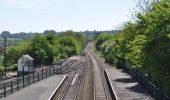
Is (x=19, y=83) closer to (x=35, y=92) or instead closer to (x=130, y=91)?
(x=35, y=92)

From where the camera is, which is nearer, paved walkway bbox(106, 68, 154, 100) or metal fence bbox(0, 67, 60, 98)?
paved walkway bbox(106, 68, 154, 100)

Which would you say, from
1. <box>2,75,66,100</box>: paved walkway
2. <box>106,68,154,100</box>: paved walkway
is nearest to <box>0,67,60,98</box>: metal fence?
<box>2,75,66,100</box>: paved walkway

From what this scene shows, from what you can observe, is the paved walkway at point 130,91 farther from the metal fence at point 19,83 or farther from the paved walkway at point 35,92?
the metal fence at point 19,83

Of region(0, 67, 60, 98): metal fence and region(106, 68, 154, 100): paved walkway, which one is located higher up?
region(0, 67, 60, 98): metal fence

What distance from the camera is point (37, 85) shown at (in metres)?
45.2

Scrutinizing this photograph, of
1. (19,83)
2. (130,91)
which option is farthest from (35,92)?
(130,91)

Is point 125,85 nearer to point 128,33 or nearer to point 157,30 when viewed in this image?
point 128,33

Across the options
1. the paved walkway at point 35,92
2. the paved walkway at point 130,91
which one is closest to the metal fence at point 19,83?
the paved walkway at point 35,92

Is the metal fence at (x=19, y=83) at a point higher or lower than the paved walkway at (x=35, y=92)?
higher

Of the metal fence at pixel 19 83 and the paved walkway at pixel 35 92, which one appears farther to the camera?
the metal fence at pixel 19 83

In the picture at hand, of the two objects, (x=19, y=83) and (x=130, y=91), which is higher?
(x=19, y=83)

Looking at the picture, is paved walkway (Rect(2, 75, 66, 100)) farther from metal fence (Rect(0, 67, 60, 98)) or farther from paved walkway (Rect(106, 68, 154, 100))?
paved walkway (Rect(106, 68, 154, 100))

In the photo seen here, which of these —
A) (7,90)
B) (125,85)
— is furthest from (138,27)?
(7,90)

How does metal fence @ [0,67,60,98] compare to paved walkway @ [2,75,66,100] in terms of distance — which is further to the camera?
metal fence @ [0,67,60,98]
